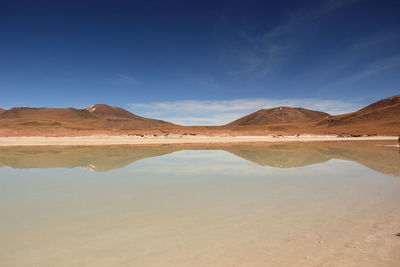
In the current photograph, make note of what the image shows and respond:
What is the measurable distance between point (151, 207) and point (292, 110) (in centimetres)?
17847

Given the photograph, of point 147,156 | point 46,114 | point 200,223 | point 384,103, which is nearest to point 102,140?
point 147,156

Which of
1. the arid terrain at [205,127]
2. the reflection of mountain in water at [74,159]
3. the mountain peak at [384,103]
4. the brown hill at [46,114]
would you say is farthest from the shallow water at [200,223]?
the brown hill at [46,114]

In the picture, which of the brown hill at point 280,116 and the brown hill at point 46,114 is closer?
the brown hill at point 46,114

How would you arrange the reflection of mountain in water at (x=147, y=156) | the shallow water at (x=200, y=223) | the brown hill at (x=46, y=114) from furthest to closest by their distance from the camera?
the brown hill at (x=46, y=114) → the reflection of mountain in water at (x=147, y=156) → the shallow water at (x=200, y=223)

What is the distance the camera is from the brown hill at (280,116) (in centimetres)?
15962

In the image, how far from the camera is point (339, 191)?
7.00 meters

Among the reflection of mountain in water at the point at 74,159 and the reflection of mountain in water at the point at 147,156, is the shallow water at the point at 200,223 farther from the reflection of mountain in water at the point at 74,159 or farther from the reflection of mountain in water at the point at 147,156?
the reflection of mountain in water at the point at 147,156

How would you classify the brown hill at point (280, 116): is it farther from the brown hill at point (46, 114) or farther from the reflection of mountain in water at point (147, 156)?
the reflection of mountain in water at point (147, 156)

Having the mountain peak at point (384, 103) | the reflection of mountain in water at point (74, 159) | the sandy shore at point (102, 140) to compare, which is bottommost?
the reflection of mountain in water at point (74, 159)

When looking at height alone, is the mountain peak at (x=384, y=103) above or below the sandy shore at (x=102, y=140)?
above

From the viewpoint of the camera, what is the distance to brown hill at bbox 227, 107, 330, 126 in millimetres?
159625

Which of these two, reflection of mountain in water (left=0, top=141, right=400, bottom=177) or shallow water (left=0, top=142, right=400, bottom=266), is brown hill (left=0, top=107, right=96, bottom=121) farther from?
shallow water (left=0, top=142, right=400, bottom=266)

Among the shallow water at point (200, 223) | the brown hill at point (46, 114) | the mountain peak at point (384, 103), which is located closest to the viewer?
the shallow water at point (200, 223)

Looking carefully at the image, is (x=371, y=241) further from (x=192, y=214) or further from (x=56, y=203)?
(x=56, y=203)
